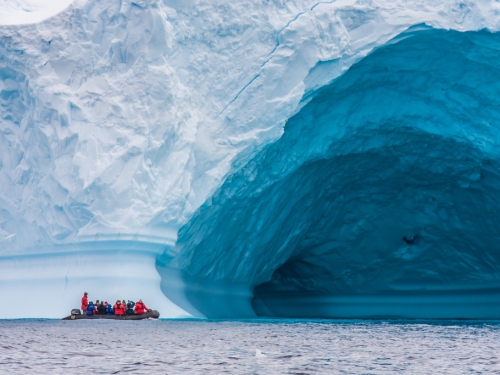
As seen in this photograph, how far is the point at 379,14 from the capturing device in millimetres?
12930

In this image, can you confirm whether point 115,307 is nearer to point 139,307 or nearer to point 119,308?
point 119,308

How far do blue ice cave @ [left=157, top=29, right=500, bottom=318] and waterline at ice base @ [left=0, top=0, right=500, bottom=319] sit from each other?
0.05 m

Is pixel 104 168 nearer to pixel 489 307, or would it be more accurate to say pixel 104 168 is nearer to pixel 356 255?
pixel 356 255

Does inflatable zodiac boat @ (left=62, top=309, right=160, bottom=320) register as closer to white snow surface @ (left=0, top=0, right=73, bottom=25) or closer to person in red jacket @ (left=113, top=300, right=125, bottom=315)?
person in red jacket @ (left=113, top=300, right=125, bottom=315)

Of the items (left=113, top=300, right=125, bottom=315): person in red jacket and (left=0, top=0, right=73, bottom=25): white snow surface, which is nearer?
(left=113, top=300, right=125, bottom=315): person in red jacket

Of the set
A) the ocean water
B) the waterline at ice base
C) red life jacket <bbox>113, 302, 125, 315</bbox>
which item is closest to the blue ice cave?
the waterline at ice base

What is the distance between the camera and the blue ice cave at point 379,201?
13.2 m

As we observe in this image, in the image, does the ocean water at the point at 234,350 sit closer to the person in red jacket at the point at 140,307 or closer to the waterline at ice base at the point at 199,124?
the person in red jacket at the point at 140,307

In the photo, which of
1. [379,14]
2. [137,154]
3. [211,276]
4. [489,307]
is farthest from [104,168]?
[489,307]

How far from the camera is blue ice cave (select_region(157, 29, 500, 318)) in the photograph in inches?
521

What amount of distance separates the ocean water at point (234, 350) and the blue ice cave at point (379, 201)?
3.41m

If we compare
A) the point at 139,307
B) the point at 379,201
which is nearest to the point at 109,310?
the point at 139,307

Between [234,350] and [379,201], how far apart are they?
32.9 ft

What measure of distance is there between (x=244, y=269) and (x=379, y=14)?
20.3 feet
